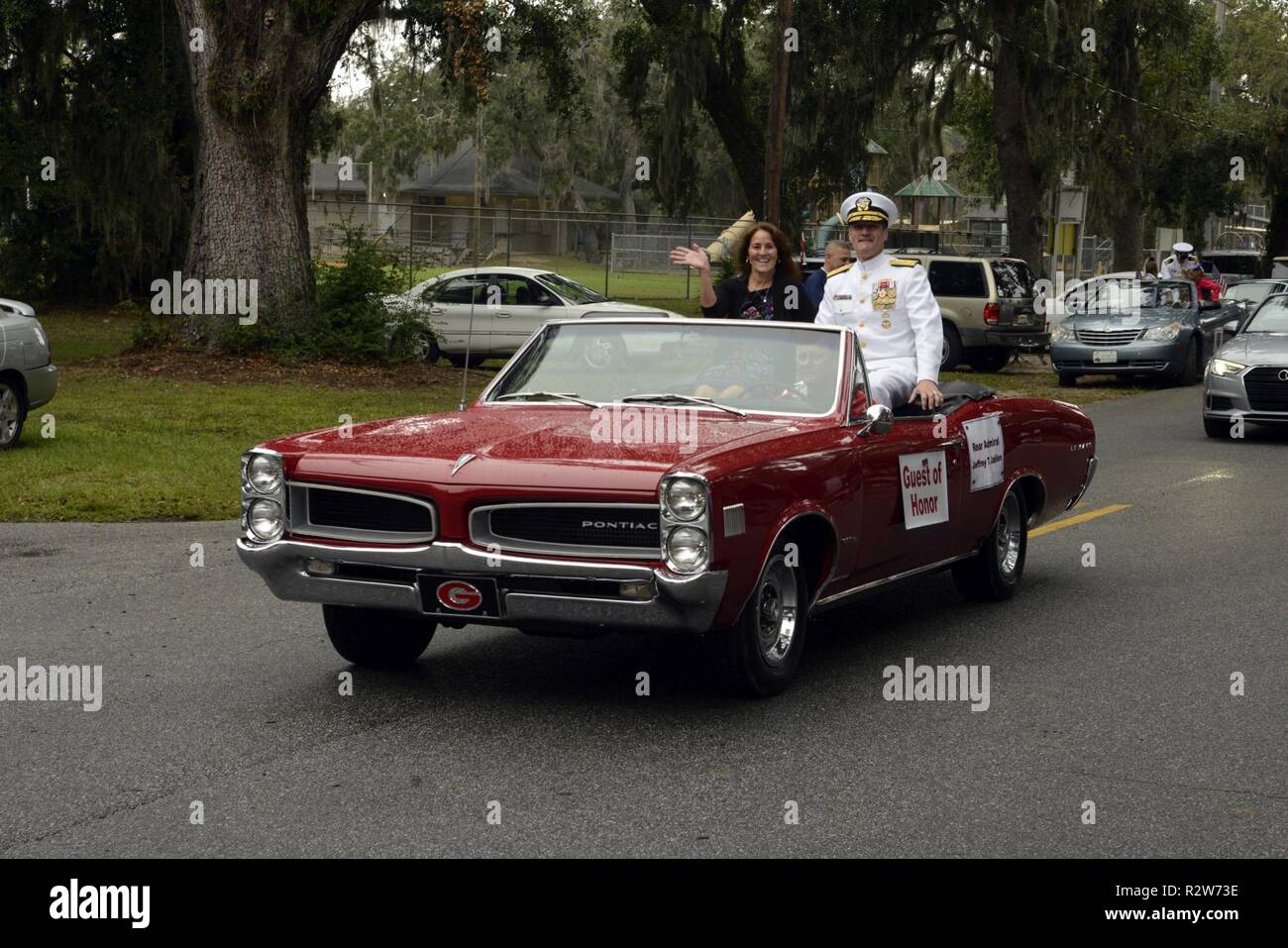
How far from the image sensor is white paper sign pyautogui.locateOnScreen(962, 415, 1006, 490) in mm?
8539

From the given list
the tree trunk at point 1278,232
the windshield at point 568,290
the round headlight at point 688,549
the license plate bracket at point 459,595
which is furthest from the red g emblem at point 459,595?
the tree trunk at point 1278,232

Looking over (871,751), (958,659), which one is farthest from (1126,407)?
(871,751)

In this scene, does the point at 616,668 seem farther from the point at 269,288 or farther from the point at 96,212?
the point at 96,212

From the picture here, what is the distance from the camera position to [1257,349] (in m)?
18.3

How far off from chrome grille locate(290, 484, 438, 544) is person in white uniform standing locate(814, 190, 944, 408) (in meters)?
3.01

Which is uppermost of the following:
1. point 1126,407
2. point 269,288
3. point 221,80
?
point 221,80

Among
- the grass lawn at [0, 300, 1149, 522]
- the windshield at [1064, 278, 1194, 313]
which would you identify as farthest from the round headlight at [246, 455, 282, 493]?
the windshield at [1064, 278, 1194, 313]

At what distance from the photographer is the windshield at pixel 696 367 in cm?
761

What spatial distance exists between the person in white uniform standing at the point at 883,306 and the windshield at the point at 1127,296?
58.9ft

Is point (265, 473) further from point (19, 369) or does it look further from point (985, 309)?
point (985, 309)

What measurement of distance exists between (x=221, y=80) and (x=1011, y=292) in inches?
520

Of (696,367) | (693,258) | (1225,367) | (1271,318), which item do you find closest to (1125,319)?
(1271,318)

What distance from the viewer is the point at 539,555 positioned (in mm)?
6289

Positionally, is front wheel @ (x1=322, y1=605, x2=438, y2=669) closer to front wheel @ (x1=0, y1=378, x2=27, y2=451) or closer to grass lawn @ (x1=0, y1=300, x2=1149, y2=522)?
grass lawn @ (x1=0, y1=300, x2=1149, y2=522)
